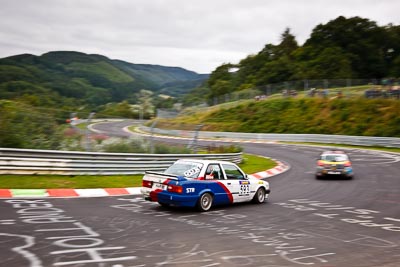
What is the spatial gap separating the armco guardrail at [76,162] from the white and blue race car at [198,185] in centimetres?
510

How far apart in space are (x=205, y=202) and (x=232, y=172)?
1508 millimetres

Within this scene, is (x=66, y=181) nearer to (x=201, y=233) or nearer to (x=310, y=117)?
(x=201, y=233)

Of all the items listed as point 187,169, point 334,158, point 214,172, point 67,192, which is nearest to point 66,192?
point 67,192

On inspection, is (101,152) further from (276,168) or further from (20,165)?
(276,168)

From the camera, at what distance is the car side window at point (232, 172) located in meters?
12.1

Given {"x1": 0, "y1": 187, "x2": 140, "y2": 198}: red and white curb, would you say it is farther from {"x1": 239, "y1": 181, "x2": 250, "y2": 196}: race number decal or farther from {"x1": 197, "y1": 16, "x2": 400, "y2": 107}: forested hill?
{"x1": 197, "y1": 16, "x2": 400, "y2": 107}: forested hill

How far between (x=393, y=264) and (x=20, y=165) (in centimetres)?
1175

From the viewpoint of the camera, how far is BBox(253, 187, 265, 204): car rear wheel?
12874 mm

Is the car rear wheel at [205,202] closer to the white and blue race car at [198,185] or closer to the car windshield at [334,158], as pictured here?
the white and blue race car at [198,185]

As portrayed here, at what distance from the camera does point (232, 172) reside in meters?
12.2

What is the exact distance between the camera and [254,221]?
10109 mm

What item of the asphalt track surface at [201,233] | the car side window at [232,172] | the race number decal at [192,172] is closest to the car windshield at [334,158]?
the asphalt track surface at [201,233]

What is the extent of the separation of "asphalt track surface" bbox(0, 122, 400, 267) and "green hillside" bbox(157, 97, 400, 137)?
28753 mm

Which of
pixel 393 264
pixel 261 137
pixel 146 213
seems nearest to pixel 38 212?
pixel 146 213
